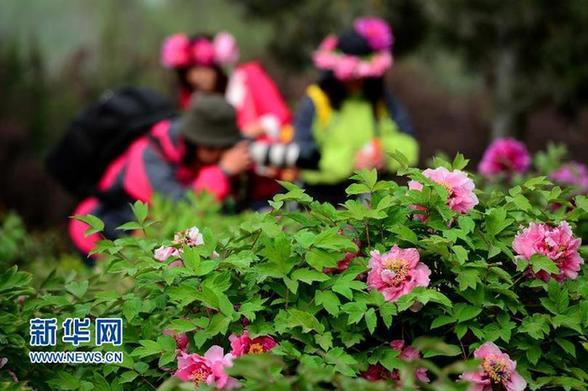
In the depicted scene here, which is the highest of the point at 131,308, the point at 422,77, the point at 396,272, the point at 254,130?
the point at 396,272

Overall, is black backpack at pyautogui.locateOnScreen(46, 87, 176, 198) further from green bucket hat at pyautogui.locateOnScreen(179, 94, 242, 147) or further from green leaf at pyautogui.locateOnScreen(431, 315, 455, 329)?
green leaf at pyautogui.locateOnScreen(431, 315, 455, 329)

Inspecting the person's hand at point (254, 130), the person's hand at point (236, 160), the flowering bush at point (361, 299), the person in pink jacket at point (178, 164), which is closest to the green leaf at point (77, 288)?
the flowering bush at point (361, 299)

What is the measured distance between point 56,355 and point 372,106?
3.55 meters

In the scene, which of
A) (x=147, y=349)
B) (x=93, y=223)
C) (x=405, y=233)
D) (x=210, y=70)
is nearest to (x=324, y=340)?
(x=405, y=233)

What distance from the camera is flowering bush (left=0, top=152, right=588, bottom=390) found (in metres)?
2.00

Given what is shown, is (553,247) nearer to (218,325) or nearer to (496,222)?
(496,222)

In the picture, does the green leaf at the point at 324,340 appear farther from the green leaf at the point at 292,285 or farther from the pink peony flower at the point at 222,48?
the pink peony flower at the point at 222,48

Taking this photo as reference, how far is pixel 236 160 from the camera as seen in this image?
15.9 feet

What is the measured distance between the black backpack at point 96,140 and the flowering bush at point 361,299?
3.06 metres

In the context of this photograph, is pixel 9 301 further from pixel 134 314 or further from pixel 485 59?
pixel 485 59

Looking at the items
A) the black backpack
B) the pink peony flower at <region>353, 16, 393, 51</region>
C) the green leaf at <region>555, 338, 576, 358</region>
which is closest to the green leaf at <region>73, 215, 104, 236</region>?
the green leaf at <region>555, 338, 576, 358</region>

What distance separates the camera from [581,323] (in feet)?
6.89

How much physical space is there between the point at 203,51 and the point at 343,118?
1.40m

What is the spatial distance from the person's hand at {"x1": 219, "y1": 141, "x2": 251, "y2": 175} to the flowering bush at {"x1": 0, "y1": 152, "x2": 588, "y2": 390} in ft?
8.43
